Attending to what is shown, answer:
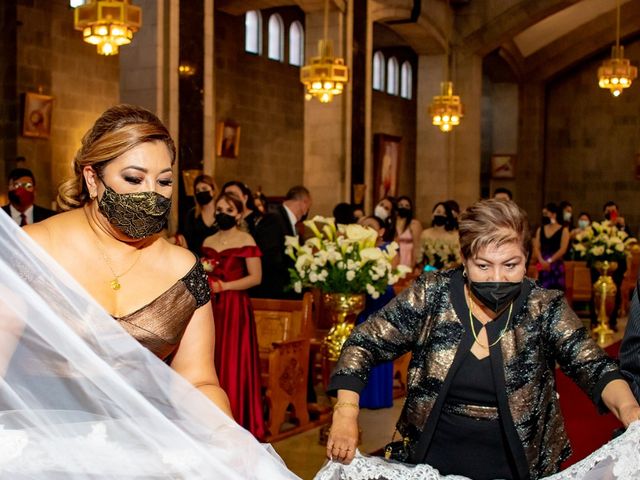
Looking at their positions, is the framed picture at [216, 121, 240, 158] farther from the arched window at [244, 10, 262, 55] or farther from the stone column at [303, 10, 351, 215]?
the stone column at [303, 10, 351, 215]

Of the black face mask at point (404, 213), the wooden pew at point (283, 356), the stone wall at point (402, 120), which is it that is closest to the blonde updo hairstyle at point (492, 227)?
the wooden pew at point (283, 356)

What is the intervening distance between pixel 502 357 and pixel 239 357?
3794mm

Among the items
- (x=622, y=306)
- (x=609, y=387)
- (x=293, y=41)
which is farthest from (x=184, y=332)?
(x=293, y=41)

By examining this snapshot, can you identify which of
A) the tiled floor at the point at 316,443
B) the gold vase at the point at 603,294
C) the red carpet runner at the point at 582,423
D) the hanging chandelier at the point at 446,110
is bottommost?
the tiled floor at the point at 316,443

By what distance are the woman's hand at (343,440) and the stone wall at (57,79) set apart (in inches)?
484

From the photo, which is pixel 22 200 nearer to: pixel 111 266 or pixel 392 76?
pixel 111 266

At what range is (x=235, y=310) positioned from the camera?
6.63m

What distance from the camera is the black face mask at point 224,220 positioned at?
7.06 meters

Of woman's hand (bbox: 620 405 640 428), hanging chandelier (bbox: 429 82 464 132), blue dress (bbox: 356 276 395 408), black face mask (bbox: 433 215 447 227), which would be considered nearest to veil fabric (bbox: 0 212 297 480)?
woman's hand (bbox: 620 405 640 428)

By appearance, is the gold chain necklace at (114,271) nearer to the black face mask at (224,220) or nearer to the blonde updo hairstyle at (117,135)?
the blonde updo hairstyle at (117,135)

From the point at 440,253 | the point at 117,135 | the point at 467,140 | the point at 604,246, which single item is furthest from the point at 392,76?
the point at 117,135

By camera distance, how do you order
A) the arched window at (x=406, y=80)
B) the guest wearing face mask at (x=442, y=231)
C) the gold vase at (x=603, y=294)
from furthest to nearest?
the arched window at (x=406, y=80)
the gold vase at (x=603, y=294)
the guest wearing face mask at (x=442, y=231)

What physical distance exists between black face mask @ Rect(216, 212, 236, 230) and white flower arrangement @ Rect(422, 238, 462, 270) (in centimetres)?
402

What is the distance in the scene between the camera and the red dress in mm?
6441
